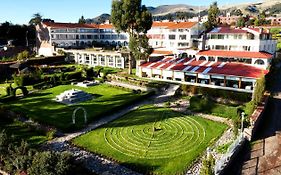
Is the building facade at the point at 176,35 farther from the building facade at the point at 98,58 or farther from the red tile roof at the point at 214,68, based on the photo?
the building facade at the point at 98,58

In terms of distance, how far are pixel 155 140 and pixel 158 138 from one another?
23.0 inches

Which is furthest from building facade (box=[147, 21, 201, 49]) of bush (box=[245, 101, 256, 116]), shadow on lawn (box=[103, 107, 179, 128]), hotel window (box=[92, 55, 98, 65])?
bush (box=[245, 101, 256, 116])

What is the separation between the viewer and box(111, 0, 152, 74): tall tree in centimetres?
5691

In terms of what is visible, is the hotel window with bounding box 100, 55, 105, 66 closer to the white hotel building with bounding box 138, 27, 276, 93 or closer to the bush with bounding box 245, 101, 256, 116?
the white hotel building with bounding box 138, 27, 276, 93

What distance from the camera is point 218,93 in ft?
137

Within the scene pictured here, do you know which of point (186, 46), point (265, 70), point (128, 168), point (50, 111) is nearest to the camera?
point (128, 168)

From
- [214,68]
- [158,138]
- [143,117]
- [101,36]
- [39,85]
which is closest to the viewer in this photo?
[158,138]

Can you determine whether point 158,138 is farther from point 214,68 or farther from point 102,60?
point 102,60

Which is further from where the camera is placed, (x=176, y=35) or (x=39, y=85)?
(x=176, y=35)

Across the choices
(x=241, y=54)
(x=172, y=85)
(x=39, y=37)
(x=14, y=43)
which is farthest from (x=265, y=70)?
(x=14, y=43)

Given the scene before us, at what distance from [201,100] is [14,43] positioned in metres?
83.6

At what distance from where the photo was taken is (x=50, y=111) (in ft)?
124

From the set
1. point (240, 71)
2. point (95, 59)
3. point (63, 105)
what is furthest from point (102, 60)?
point (240, 71)

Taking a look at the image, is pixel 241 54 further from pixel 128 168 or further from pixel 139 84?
pixel 128 168
